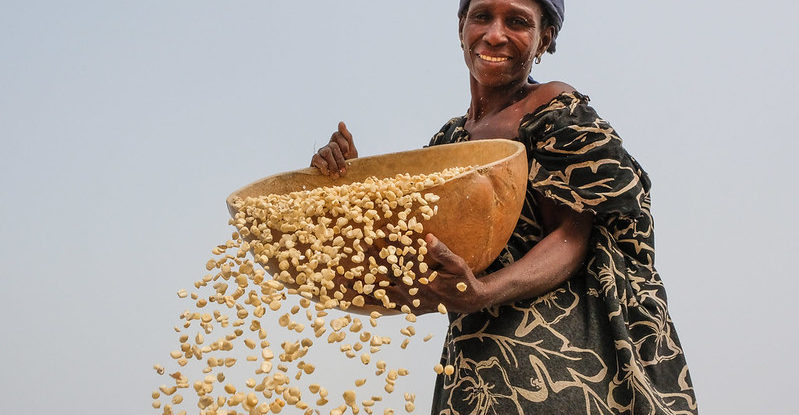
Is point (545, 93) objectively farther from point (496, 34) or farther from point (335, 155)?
point (335, 155)

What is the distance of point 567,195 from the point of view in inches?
57.4

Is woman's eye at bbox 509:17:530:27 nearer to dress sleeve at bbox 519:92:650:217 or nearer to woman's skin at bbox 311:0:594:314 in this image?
woman's skin at bbox 311:0:594:314

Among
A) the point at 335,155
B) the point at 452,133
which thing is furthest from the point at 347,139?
the point at 452,133

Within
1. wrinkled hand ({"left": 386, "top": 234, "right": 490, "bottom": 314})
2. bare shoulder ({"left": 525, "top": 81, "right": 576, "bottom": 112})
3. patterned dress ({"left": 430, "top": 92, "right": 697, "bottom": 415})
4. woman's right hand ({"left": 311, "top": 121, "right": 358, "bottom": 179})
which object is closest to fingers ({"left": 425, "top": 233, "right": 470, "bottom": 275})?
Result: wrinkled hand ({"left": 386, "top": 234, "right": 490, "bottom": 314})

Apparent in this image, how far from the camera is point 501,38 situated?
1.62m

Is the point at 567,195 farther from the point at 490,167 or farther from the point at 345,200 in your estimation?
the point at 345,200

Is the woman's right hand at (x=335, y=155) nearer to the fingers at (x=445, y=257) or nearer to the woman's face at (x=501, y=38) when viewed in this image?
the woman's face at (x=501, y=38)

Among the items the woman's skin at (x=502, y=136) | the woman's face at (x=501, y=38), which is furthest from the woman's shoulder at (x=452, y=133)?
the woman's face at (x=501, y=38)

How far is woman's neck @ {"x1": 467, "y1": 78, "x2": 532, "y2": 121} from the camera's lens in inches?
67.4

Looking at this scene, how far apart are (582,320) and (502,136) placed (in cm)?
41

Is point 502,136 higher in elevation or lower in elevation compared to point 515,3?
lower

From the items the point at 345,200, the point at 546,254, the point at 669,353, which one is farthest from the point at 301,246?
the point at 669,353

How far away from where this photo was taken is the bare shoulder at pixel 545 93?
1.60 meters

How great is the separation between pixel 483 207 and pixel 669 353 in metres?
0.52
